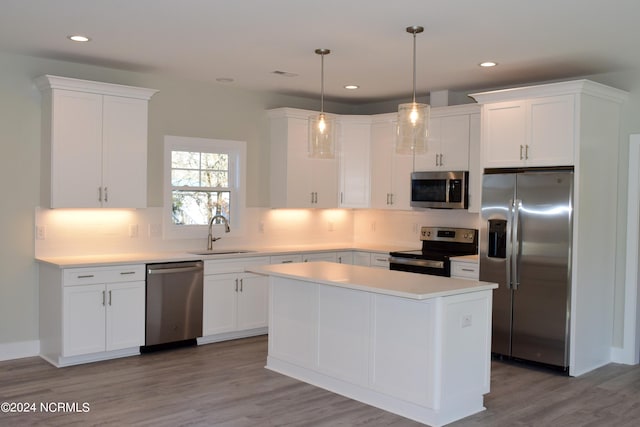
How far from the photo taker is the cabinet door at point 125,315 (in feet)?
17.5

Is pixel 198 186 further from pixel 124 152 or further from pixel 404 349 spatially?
pixel 404 349

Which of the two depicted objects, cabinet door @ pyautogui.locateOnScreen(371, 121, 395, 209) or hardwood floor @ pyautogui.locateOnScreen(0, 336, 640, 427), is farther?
cabinet door @ pyautogui.locateOnScreen(371, 121, 395, 209)

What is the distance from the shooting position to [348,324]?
4.46 m

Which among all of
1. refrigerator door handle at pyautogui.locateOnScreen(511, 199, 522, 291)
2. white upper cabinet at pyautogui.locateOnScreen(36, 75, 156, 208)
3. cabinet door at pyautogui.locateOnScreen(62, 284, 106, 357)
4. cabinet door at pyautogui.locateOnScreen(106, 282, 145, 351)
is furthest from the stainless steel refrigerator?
cabinet door at pyautogui.locateOnScreen(62, 284, 106, 357)

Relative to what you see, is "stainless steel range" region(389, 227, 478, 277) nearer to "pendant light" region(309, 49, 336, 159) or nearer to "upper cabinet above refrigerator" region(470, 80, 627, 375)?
"upper cabinet above refrigerator" region(470, 80, 627, 375)

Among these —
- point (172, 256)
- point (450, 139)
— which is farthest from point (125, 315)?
point (450, 139)

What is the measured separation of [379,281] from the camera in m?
4.27

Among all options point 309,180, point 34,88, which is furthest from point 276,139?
point 34,88

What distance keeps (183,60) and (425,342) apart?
3.18m

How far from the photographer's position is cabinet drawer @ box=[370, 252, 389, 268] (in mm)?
6809

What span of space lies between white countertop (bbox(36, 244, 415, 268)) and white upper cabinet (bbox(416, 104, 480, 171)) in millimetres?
1124

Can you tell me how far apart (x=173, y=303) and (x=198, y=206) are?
1.23 metres

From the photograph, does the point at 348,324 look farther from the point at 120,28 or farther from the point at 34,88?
the point at 34,88

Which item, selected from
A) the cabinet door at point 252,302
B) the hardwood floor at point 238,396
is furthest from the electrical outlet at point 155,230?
the hardwood floor at point 238,396
